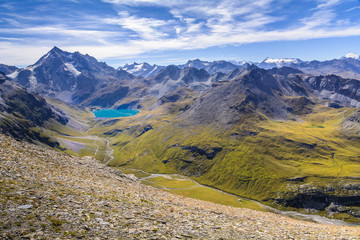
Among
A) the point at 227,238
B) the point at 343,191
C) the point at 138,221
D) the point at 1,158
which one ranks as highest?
the point at 1,158

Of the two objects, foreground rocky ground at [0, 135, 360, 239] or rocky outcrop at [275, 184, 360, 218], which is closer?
foreground rocky ground at [0, 135, 360, 239]

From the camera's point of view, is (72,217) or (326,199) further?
(326,199)

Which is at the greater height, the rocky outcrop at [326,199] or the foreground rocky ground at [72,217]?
the foreground rocky ground at [72,217]

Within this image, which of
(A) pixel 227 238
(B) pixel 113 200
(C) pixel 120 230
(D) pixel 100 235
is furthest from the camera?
(B) pixel 113 200

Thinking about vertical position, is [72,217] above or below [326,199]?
above

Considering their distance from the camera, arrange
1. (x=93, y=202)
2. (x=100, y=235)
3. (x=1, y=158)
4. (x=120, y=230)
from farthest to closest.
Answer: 1. (x=1, y=158)
2. (x=93, y=202)
3. (x=120, y=230)
4. (x=100, y=235)

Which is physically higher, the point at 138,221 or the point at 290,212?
the point at 138,221

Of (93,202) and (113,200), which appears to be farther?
(113,200)

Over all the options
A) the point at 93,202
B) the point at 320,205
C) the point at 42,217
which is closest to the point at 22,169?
the point at 93,202

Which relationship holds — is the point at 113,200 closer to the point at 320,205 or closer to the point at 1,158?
the point at 1,158

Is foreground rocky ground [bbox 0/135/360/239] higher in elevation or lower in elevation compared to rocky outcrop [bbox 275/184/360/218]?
higher

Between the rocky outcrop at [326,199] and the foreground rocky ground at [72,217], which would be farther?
the rocky outcrop at [326,199]
